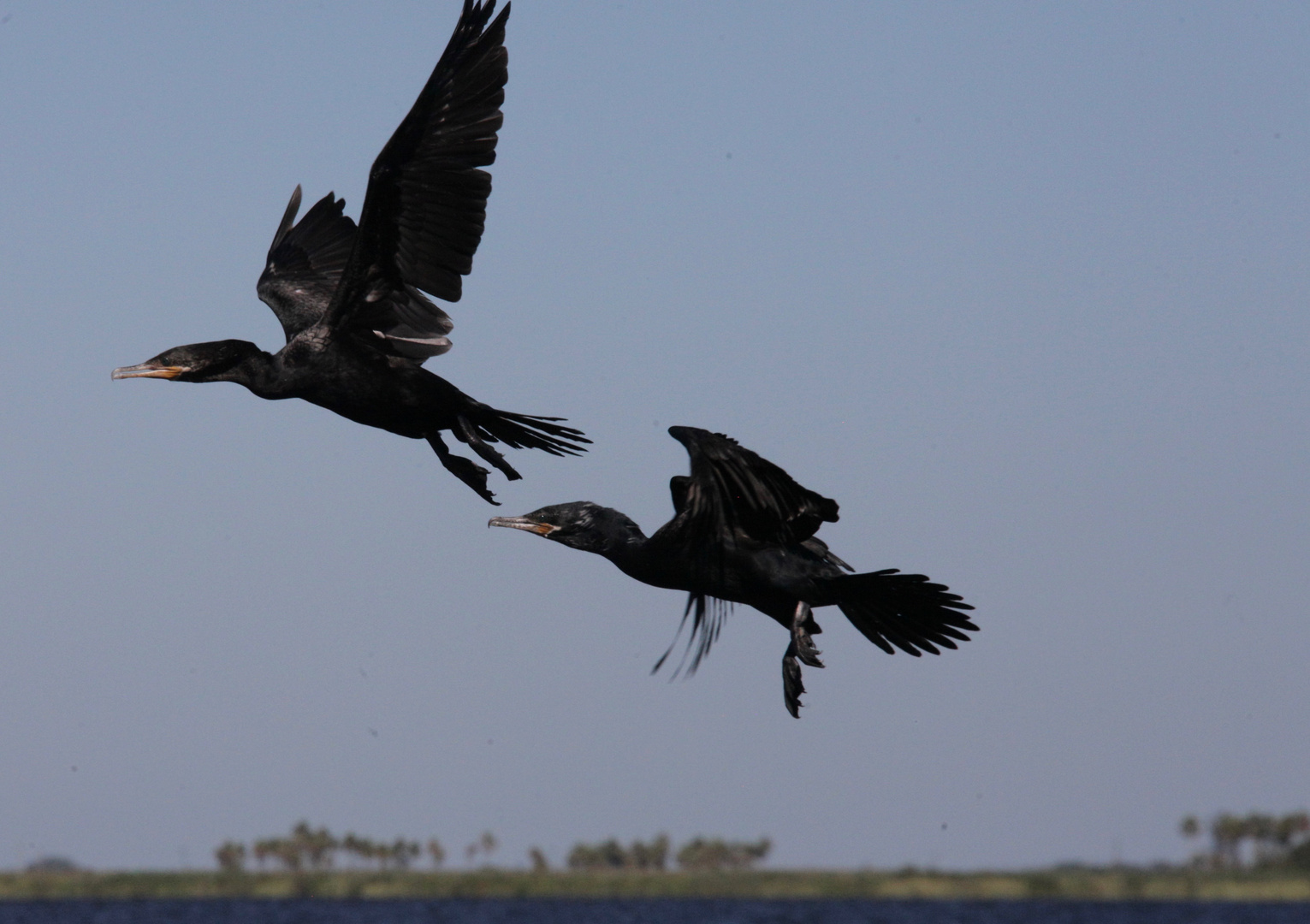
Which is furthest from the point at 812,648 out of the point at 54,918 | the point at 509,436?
the point at 54,918

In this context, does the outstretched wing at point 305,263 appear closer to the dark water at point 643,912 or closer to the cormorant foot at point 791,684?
the cormorant foot at point 791,684

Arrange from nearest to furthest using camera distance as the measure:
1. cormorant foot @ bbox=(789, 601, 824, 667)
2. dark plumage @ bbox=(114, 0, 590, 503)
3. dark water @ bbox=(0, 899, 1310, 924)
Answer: cormorant foot @ bbox=(789, 601, 824, 667), dark plumage @ bbox=(114, 0, 590, 503), dark water @ bbox=(0, 899, 1310, 924)

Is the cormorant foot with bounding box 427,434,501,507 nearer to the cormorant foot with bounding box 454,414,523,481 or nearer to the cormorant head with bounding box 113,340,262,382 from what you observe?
the cormorant foot with bounding box 454,414,523,481

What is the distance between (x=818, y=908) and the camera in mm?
87688

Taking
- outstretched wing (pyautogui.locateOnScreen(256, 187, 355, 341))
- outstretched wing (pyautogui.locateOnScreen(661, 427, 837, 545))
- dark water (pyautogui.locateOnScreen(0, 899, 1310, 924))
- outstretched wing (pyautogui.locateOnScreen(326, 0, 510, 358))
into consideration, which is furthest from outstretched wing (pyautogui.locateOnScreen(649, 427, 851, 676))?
dark water (pyautogui.locateOnScreen(0, 899, 1310, 924))

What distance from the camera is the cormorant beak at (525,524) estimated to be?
27.2 feet

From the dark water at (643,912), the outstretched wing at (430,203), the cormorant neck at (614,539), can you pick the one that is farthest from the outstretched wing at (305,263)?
the dark water at (643,912)

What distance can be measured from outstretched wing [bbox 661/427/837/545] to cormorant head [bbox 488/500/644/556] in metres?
0.43

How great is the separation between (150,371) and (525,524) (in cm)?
207

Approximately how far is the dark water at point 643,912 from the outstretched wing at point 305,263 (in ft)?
195

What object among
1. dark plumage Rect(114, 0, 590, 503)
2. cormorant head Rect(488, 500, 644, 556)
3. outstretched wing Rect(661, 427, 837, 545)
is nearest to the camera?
outstretched wing Rect(661, 427, 837, 545)

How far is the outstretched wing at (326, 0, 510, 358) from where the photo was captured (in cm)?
888

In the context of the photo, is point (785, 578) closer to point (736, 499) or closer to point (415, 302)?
point (736, 499)

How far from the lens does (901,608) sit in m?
7.85
